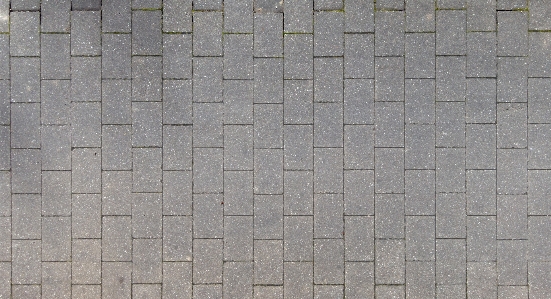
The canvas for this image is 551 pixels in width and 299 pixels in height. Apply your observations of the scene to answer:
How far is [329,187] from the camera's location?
11.4ft

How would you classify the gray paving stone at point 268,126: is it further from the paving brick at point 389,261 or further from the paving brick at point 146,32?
the paving brick at point 389,261

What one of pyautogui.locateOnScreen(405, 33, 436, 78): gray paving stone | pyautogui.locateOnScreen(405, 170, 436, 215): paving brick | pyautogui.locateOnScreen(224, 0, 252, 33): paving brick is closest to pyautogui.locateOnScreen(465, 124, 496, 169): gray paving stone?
pyautogui.locateOnScreen(405, 170, 436, 215): paving brick

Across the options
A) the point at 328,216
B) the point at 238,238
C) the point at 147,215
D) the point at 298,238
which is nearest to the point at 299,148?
the point at 328,216

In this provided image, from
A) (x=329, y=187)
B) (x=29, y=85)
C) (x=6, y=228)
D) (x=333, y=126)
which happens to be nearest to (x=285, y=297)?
(x=329, y=187)

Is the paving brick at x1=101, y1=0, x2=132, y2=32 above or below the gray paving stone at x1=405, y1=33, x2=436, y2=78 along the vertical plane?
above

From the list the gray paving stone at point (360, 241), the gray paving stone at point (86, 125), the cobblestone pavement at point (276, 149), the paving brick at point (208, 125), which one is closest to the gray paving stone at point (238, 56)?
the cobblestone pavement at point (276, 149)

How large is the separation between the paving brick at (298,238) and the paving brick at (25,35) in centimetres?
228

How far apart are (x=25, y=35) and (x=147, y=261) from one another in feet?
6.30

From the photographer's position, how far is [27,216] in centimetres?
348

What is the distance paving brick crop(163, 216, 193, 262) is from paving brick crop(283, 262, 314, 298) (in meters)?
0.74

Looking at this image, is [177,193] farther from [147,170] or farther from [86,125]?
[86,125]

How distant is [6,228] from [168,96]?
1560mm

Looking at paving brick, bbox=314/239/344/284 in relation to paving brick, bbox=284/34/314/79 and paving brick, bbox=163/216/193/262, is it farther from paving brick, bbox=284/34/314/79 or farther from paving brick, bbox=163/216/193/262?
paving brick, bbox=284/34/314/79

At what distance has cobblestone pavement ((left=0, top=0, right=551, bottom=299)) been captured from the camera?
347 cm
